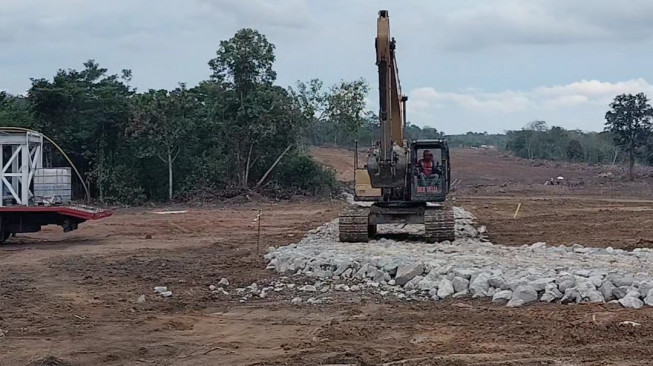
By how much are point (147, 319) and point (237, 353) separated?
2628 mm

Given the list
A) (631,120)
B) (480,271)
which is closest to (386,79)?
(480,271)

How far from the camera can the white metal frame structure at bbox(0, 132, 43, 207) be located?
70.4 ft

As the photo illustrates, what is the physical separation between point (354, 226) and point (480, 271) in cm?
700

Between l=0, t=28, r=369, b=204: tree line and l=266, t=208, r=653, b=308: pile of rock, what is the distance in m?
22.3

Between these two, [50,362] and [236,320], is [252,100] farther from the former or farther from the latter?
[50,362]

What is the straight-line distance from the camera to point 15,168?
2166cm

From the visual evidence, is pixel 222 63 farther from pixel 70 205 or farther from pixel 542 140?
pixel 542 140

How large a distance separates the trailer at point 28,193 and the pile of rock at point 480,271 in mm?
6617

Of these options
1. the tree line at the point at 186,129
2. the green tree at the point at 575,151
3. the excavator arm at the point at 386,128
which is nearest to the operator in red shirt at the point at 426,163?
the excavator arm at the point at 386,128

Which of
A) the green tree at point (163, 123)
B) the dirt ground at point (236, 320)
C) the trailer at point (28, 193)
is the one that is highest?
the green tree at point (163, 123)

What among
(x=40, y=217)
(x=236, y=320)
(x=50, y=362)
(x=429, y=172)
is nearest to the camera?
(x=50, y=362)

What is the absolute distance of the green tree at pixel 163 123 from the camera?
3806cm

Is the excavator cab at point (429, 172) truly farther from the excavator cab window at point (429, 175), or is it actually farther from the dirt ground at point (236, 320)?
the dirt ground at point (236, 320)

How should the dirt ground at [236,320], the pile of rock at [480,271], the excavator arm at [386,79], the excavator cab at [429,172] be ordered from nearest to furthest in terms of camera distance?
the dirt ground at [236,320] → the pile of rock at [480,271] → the excavator arm at [386,79] → the excavator cab at [429,172]
